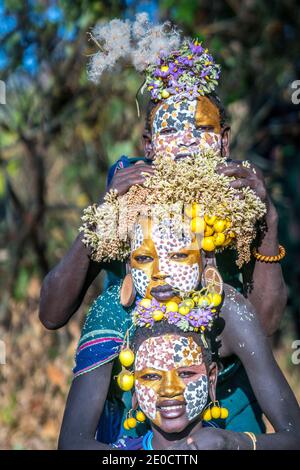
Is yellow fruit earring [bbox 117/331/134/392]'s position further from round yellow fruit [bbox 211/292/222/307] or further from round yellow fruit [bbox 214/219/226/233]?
round yellow fruit [bbox 214/219/226/233]

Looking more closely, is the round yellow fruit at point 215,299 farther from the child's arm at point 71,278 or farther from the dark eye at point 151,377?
the child's arm at point 71,278

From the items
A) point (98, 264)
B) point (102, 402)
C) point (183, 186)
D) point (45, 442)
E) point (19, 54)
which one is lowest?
point (45, 442)

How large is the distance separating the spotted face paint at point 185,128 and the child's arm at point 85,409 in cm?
88

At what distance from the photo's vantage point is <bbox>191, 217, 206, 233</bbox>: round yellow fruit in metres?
3.20

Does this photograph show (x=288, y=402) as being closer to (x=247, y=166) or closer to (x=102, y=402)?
(x=102, y=402)

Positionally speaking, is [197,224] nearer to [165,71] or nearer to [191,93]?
[191,93]

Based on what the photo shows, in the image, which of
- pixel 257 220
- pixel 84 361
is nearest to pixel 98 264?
pixel 84 361

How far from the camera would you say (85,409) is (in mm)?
3277

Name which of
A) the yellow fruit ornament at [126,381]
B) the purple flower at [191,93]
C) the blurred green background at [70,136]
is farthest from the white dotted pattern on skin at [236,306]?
the blurred green background at [70,136]

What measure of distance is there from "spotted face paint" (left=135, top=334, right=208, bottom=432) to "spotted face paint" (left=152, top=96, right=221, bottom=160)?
73 cm

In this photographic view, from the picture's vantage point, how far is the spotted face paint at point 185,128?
3342 mm

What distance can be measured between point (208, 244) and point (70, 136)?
13.0ft

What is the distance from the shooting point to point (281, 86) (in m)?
7.10

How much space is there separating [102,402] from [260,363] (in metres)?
0.62
